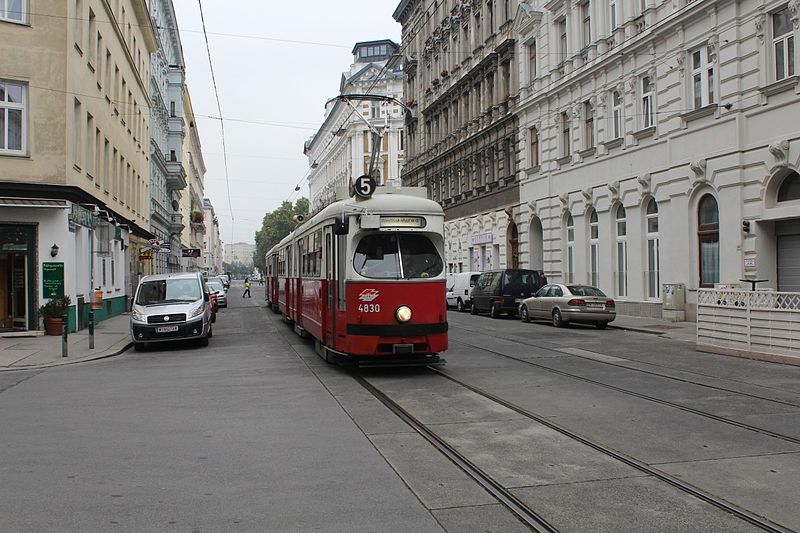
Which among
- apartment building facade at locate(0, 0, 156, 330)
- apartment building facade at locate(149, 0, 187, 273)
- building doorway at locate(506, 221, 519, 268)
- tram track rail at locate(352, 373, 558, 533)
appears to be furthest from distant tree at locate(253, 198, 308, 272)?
tram track rail at locate(352, 373, 558, 533)

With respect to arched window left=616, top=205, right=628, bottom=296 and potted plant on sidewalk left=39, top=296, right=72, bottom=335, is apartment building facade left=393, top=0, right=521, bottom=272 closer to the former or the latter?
arched window left=616, top=205, right=628, bottom=296

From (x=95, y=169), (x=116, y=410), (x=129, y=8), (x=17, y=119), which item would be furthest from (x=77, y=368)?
(x=129, y=8)

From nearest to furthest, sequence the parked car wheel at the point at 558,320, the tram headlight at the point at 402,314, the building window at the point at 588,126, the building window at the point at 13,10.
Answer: the tram headlight at the point at 402,314, the building window at the point at 13,10, the parked car wheel at the point at 558,320, the building window at the point at 588,126

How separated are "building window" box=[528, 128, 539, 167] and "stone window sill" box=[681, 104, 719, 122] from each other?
38.8ft

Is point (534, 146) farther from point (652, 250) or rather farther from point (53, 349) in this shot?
point (53, 349)

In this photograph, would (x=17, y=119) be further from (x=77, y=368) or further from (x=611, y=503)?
(x=611, y=503)

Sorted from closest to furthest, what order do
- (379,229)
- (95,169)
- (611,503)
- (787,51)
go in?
(611,503)
(379,229)
(787,51)
(95,169)

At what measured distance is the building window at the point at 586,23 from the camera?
30375 millimetres

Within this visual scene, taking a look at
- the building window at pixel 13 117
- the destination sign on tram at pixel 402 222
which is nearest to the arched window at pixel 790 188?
the destination sign on tram at pixel 402 222

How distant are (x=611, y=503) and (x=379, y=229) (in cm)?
732

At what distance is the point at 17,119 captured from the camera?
2098 centimetres

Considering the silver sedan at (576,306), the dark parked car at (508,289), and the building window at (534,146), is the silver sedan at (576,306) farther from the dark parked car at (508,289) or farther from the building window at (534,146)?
the building window at (534,146)

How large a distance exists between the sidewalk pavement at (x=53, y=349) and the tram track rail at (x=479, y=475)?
908 cm

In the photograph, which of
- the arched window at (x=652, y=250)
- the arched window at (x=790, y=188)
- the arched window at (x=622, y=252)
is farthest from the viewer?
the arched window at (x=622, y=252)
